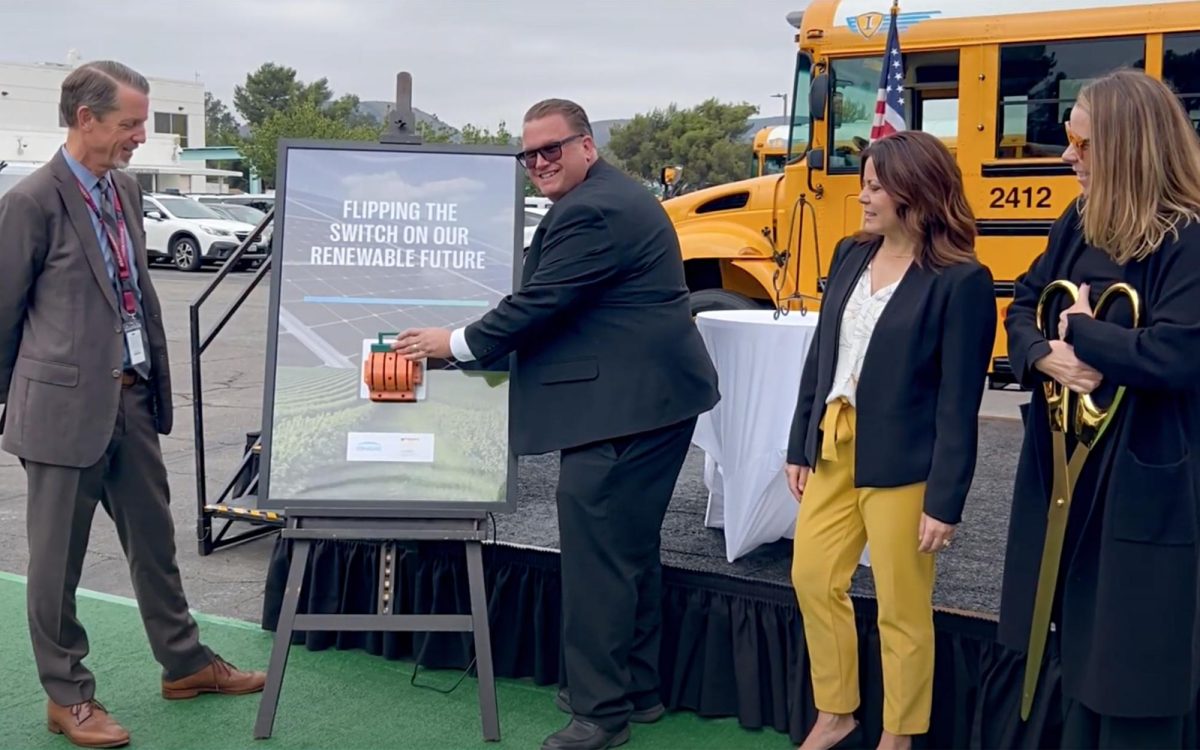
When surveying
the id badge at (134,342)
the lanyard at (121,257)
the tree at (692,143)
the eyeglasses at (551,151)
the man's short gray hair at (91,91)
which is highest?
the tree at (692,143)

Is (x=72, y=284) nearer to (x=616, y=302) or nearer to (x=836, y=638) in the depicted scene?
(x=616, y=302)

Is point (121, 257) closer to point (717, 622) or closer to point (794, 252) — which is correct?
point (717, 622)

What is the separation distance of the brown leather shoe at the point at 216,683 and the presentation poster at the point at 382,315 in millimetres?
666

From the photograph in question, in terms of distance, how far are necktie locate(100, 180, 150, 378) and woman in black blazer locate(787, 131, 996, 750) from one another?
1890 millimetres

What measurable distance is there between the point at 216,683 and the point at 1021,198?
229 inches

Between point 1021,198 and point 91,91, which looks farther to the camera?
point 1021,198

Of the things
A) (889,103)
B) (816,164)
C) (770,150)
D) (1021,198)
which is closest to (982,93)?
(1021,198)

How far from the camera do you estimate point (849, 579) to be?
308cm

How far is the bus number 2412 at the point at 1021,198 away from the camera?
739 cm

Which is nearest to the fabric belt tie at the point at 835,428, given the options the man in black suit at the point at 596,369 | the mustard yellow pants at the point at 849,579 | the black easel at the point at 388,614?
the mustard yellow pants at the point at 849,579

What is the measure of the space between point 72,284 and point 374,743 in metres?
1.54

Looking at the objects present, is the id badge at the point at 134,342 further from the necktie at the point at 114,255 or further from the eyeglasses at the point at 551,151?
the eyeglasses at the point at 551,151

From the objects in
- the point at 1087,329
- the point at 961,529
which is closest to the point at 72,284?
the point at 1087,329

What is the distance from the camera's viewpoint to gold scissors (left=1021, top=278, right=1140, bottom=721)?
246cm
